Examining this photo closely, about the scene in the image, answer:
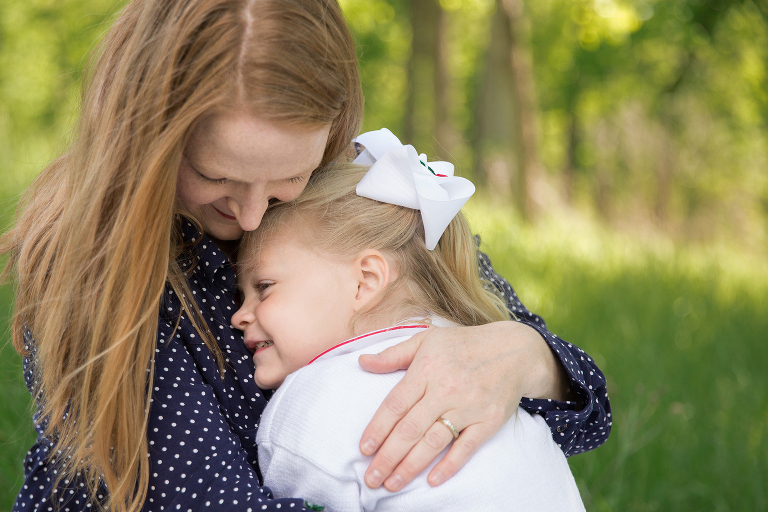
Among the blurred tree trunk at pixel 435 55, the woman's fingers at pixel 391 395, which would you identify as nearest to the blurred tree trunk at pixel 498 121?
the blurred tree trunk at pixel 435 55

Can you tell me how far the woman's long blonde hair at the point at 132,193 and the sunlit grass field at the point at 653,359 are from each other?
65 cm

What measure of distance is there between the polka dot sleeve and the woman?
6.8 inches

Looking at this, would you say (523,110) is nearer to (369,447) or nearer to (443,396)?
(443,396)

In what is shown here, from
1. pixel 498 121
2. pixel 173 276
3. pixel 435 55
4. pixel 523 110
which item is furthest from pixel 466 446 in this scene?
pixel 435 55

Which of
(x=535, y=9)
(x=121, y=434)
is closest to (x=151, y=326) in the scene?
(x=121, y=434)

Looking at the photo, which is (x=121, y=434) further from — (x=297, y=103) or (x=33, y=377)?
(x=297, y=103)

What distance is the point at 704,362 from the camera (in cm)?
406

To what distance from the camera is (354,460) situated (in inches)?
52.8

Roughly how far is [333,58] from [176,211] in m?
0.50

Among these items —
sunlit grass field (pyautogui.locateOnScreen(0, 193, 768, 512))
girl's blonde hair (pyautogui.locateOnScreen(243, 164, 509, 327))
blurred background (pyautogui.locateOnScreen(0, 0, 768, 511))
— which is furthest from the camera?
blurred background (pyautogui.locateOnScreen(0, 0, 768, 511))

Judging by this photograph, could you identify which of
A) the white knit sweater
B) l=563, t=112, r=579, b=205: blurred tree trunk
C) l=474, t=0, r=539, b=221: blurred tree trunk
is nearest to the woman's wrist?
the white knit sweater

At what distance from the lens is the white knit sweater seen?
4.35 ft

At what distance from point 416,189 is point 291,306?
1.47ft

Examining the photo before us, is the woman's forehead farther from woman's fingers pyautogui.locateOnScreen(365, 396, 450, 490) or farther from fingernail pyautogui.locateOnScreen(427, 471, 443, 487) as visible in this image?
fingernail pyautogui.locateOnScreen(427, 471, 443, 487)
